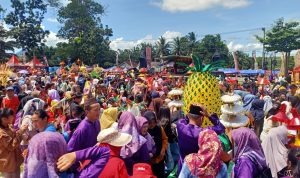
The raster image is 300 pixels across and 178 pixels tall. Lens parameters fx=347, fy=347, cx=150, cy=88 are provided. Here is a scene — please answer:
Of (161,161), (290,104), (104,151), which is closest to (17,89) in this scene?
(161,161)

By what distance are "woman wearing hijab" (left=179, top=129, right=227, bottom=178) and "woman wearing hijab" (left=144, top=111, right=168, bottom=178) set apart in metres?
2.15

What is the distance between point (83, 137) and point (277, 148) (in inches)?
110

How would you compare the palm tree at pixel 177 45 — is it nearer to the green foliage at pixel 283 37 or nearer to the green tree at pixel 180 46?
the green tree at pixel 180 46

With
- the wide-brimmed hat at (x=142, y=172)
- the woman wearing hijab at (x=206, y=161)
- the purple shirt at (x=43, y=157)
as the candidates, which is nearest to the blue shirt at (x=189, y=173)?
the woman wearing hijab at (x=206, y=161)

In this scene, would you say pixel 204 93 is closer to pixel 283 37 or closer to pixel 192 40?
pixel 283 37

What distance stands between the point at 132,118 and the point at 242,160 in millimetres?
1352

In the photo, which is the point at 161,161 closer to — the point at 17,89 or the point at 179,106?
the point at 179,106

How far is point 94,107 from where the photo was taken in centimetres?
437

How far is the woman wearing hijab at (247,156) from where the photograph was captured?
3740 mm

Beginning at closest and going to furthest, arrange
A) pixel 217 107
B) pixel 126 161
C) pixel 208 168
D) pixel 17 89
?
1. pixel 208 168
2. pixel 126 161
3. pixel 217 107
4. pixel 17 89

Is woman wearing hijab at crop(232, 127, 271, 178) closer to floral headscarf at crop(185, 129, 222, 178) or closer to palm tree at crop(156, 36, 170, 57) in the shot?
floral headscarf at crop(185, 129, 222, 178)

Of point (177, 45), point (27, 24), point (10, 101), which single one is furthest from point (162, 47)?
point (10, 101)

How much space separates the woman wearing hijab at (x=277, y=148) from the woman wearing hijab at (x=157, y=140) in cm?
153

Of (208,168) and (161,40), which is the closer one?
(208,168)
